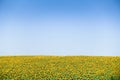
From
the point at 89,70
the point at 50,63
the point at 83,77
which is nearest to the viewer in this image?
the point at 83,77

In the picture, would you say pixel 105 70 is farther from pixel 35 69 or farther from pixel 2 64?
pixel 2 64

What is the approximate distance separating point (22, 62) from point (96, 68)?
6.92 meters

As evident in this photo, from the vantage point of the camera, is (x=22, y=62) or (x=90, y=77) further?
(x=22, y=62)

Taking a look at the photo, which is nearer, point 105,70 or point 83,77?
point 83,77

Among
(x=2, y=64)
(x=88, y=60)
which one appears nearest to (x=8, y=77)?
(x=2, y=64)

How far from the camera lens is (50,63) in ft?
70.0

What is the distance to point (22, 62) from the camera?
22094mm

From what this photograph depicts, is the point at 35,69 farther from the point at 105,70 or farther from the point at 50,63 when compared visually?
the point at 105,70

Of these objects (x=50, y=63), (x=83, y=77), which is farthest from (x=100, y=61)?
(x=83, y=77)

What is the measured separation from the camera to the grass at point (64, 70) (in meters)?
16.7

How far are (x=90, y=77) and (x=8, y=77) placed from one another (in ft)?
18.6

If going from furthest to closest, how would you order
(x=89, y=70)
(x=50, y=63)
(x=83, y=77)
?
1. (x=50, y=63)
2. (x=89, y=70)
3. (x=83, y=77)

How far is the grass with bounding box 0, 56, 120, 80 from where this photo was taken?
54.9 ft

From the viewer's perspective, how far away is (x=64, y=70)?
18297mm
